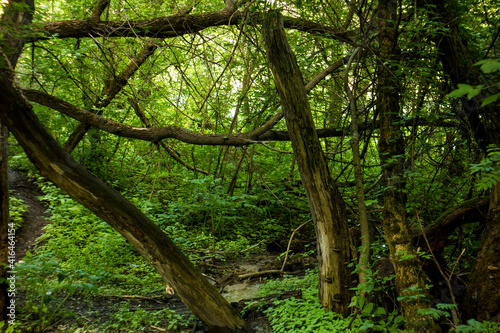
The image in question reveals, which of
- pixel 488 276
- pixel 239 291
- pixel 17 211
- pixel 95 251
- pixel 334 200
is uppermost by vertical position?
pixel 17 211

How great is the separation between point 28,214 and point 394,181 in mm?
6045

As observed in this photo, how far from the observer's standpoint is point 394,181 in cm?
286

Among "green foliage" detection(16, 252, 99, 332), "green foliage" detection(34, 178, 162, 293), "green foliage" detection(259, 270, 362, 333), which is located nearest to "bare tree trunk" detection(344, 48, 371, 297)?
"green foliage" detection(259, 270, 362, 333)

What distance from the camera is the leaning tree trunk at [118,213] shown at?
2721mm

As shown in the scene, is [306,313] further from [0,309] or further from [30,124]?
[30,124]

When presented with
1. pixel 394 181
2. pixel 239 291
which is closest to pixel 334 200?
pixel 394 181

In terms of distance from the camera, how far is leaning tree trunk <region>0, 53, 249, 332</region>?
107 inches

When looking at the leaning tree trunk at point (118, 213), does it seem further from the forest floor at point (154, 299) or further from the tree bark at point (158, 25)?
the tree bark at point (158, 25)

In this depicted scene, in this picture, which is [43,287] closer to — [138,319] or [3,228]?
[3,228]

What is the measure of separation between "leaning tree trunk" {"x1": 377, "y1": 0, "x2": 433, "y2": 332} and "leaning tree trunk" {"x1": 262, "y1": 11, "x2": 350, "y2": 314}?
0.46 metres

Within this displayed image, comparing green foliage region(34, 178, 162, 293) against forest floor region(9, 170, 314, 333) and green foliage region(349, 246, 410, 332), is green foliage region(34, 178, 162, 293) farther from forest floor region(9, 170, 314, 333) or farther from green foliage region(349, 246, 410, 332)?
green foliage region(349, 246, 410, 332)

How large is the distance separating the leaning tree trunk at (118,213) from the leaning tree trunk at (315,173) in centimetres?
101

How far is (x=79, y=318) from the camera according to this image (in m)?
3.26

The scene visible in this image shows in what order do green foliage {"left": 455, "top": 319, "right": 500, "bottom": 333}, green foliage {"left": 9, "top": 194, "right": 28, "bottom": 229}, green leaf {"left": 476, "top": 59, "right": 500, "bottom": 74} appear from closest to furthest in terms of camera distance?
green leaf {"left": 476, "top": 59, "right": 500, "bottom": 74} < green foliage {"left": 455, "top": 319, "right": 500, "bottom": 333} < green foliage {"left": 9, "top": 194, "right": 28, "bottom": 229}
